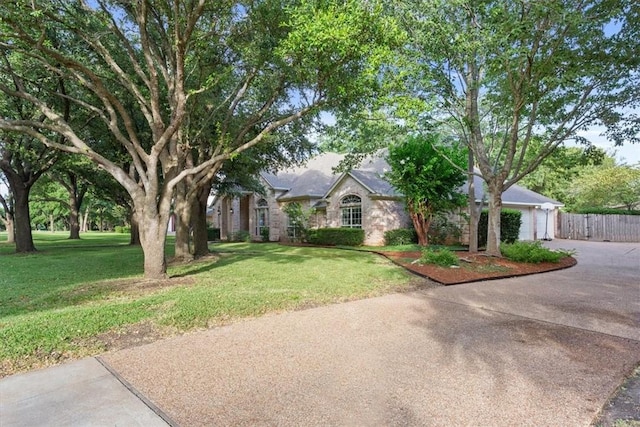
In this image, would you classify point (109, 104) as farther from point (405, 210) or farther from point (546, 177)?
point (546, 177)

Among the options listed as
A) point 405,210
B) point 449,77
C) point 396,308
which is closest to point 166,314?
point 396,308

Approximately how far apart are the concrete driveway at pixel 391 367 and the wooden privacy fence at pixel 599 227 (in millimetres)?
20724

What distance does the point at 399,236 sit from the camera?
1841 cm

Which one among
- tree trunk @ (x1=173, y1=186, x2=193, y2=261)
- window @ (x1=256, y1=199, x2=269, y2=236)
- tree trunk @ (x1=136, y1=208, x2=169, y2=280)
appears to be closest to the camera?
tree trunk @ (x1=136, y1=208, x2=169, y2=280)

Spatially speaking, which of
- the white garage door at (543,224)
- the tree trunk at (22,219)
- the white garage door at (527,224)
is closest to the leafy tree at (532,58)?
the white garage door at (527,224)

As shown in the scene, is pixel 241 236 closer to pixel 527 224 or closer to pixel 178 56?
pixel 527 224

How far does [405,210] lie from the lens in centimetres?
1900

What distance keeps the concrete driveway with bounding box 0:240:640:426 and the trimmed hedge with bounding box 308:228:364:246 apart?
40.3 ft

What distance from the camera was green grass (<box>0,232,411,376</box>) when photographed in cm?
486

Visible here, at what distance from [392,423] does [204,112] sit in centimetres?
1171

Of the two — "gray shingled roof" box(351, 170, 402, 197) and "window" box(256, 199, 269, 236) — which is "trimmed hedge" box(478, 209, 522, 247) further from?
"window" box(256, 199, 269, 236)

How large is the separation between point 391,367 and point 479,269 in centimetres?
754

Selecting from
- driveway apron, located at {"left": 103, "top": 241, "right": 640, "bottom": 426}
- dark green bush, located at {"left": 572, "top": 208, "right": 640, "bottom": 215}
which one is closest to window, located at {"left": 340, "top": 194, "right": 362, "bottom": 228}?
driveway apron, located at {"left": 103, "top": 241, "right": 640, "bottom": 426}

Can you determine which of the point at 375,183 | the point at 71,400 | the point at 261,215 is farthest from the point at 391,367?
the point at 261,215
